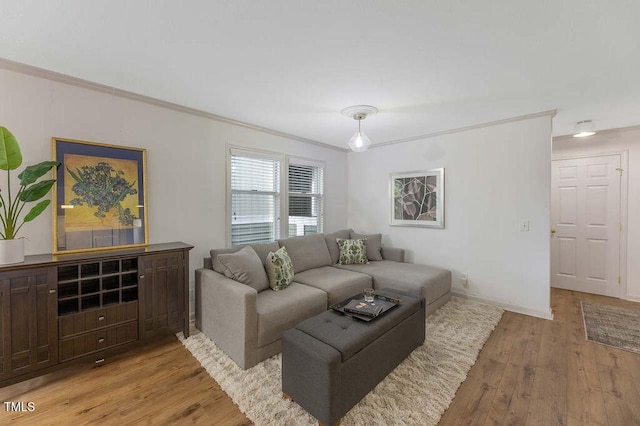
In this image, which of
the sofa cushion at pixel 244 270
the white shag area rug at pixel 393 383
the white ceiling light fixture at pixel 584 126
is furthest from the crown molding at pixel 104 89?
the white ceiling light fixture at pixel 584 126

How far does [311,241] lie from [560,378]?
2.74 m

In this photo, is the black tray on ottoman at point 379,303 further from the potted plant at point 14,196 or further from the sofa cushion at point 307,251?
the potted plant at point 14,196

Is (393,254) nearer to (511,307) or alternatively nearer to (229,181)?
(511,307)

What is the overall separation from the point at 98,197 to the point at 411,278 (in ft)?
10.7

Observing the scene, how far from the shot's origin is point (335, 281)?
9.83 ft

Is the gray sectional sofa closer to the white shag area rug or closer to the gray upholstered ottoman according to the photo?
the white shag area rug

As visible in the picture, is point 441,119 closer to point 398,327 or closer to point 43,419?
point 398,327

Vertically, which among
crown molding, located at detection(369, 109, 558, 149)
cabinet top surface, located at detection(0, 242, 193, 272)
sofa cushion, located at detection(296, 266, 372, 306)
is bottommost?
sofa cushion, located at detection(296, 266, 372, 306)

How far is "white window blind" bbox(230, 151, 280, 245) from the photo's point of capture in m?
3.40

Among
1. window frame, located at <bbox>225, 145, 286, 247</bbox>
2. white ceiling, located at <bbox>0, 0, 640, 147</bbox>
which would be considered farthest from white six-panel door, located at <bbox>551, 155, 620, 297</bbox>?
window frame, located at <bbox>225, 145, 286, 247</bbox>

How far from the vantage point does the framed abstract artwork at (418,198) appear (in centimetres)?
387

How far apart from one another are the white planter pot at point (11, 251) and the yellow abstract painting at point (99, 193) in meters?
0.38

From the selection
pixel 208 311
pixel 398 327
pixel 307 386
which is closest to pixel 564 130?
pixel 398 327

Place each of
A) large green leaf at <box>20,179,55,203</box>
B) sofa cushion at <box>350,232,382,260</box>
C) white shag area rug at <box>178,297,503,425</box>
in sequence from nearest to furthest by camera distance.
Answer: white shag area rug at <box>178,297,503,425</box> < large green leaf at <box>20,179,55,203</box> < sofa cushion at <box>350,232,382,260</box>
